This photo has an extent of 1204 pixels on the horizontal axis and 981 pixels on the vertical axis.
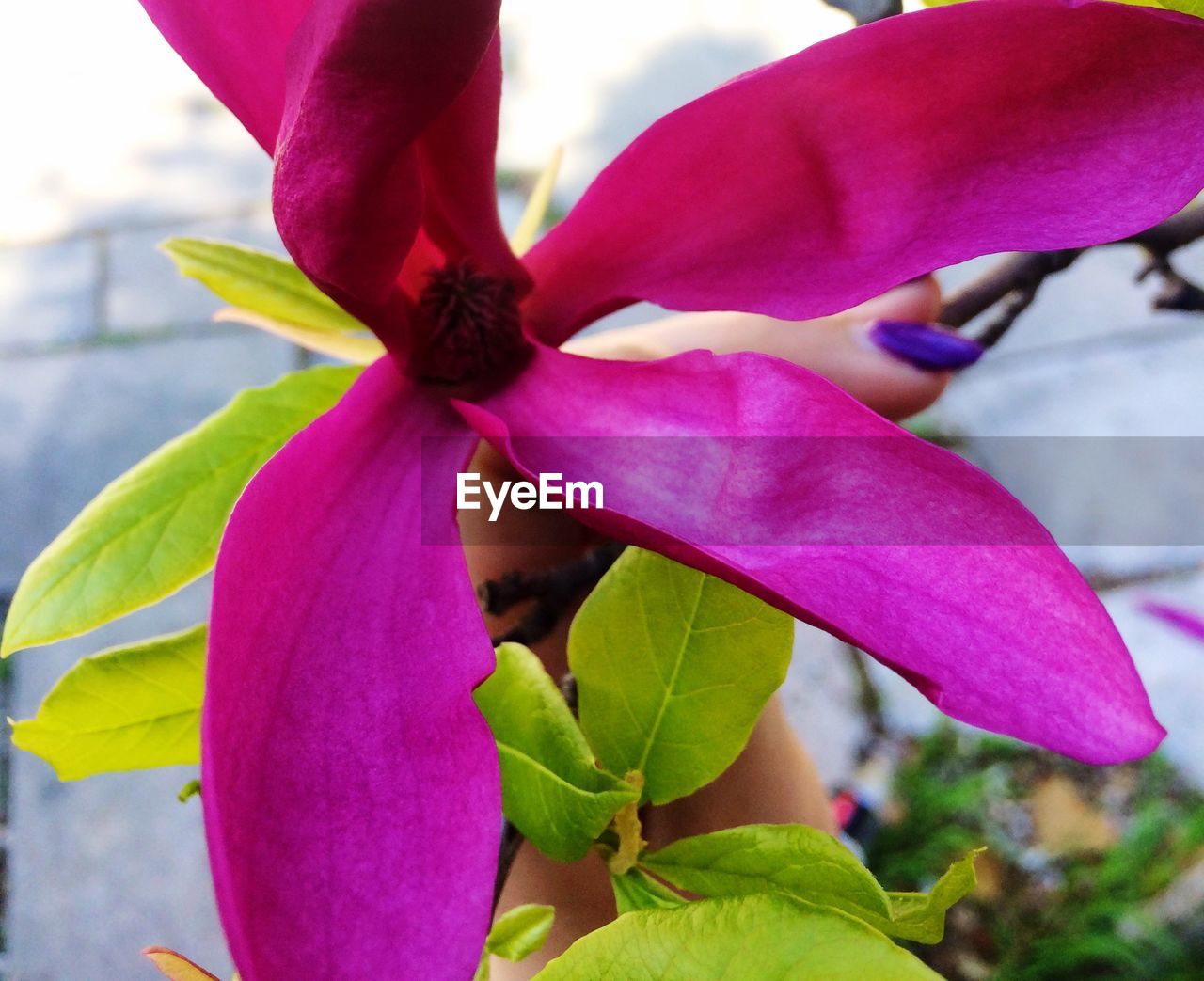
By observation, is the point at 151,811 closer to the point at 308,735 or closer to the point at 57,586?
the point at 57,586

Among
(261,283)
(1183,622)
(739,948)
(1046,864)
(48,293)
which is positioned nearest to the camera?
(739,948)

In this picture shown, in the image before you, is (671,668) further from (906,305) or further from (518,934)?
(906,305)

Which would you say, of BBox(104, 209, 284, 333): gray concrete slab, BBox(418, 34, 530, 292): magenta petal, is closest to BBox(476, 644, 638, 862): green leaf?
BBox(418, 34, 530, 292): magenta petal

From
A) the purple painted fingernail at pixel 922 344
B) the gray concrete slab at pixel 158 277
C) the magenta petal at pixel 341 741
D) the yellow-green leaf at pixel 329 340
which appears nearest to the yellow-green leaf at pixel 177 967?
the magenta petal at pixel 341 741

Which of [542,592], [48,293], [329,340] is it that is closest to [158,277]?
[48,293]

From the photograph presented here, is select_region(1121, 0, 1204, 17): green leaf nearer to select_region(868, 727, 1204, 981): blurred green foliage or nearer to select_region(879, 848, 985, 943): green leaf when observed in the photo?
select_region(879, 848, 985, 943): green leaf

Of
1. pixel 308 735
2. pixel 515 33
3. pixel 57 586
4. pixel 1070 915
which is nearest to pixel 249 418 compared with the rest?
pixel 57 586
